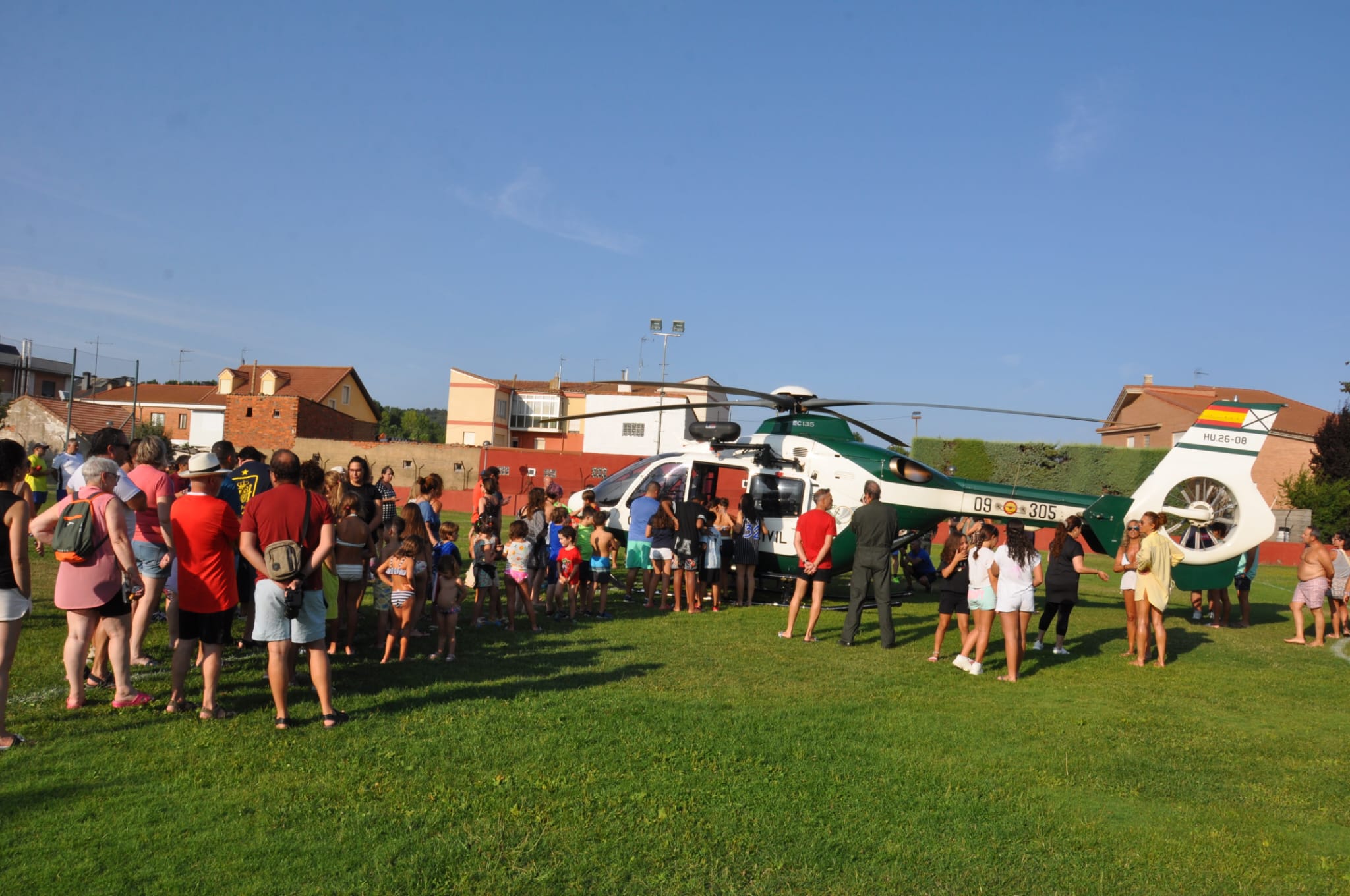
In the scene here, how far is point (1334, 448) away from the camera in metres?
33.8

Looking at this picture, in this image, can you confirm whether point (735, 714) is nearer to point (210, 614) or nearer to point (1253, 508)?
point (210, 614)

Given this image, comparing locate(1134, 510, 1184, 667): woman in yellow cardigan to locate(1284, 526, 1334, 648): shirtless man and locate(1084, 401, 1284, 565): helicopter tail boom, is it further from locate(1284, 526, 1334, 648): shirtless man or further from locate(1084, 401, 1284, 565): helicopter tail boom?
locate(1284, 526, 1334, 648): shirtless man

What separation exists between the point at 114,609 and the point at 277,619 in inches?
50.6

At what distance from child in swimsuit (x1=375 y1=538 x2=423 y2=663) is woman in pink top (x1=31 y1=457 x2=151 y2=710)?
2.06 meters

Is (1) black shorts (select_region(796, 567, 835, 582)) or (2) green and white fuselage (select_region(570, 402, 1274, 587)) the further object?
(2) green and white fuselage (select_region(570, 402, 1274, 587))

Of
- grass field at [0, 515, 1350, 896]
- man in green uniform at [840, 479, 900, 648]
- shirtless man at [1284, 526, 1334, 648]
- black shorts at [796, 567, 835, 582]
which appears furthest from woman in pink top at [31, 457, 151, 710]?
shirtless man at [1284, 526, 1334, 648]

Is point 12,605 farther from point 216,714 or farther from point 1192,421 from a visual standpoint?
point 1192,421

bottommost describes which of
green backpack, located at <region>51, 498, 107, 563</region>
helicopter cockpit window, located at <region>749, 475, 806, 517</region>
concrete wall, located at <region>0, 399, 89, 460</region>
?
green backpack, located at <region>51, 498, 107, 563</region>

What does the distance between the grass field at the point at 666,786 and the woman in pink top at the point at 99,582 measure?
259mm

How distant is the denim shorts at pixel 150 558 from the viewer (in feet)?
21.1

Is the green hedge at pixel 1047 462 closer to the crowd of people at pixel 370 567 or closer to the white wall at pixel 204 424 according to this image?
the crowd of people at pixel 370 567

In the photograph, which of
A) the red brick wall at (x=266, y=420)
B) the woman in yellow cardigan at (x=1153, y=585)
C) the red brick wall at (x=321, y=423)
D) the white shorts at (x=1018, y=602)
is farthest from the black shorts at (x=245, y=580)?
A: the red brick wall at (x=321, y=423)

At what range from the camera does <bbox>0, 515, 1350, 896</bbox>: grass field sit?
3.96 metres

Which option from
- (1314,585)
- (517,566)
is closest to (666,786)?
(517,566)
